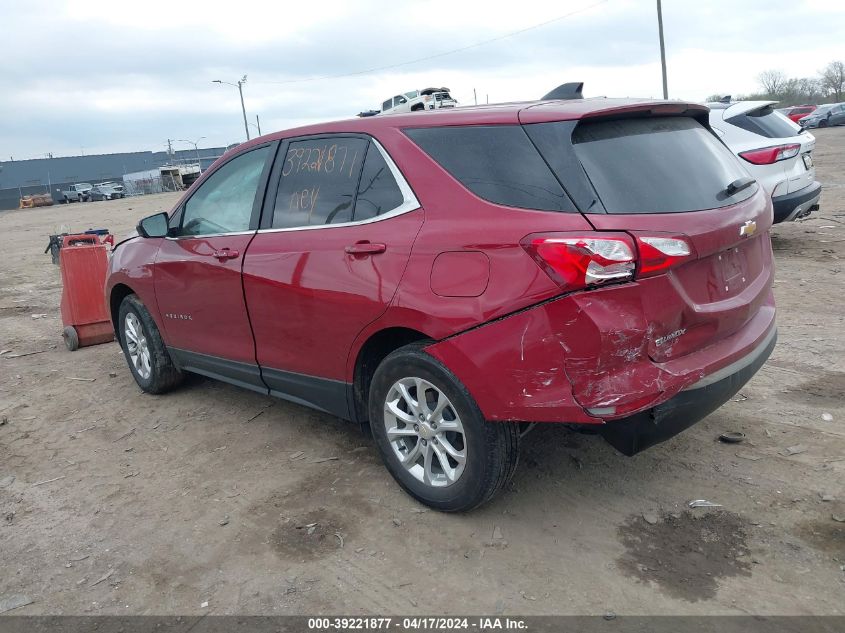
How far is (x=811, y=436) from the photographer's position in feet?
13.2

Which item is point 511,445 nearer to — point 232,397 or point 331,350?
point 331,350

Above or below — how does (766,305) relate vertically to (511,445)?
above

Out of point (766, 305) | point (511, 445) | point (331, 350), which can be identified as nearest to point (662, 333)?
point (511, 445)

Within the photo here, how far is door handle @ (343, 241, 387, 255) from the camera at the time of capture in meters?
3.46

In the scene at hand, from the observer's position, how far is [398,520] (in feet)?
11.5

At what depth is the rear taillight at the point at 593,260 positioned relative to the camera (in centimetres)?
281

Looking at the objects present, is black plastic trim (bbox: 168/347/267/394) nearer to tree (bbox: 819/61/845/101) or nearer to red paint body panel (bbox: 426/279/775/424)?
red paint body panel (bbox: 426/279/775/424)

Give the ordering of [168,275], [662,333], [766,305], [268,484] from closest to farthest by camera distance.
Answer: [662,333]
[766,305]
[268,484]
[168,275]

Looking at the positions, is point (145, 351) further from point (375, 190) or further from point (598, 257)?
point (598, 257)

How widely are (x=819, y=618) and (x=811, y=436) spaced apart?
1.63m

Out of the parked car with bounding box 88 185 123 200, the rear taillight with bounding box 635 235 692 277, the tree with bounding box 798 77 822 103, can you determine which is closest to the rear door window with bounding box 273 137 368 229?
the rear taillight with bounding box 635 235 692 277

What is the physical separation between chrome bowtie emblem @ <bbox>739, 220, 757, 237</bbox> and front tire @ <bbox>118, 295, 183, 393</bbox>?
396 cm

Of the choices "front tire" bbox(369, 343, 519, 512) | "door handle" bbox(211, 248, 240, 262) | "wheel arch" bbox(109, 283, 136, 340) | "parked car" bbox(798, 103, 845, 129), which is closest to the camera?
"front tire" bbox(369, 343, 519, 512)

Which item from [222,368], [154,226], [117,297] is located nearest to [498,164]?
[222,368]
